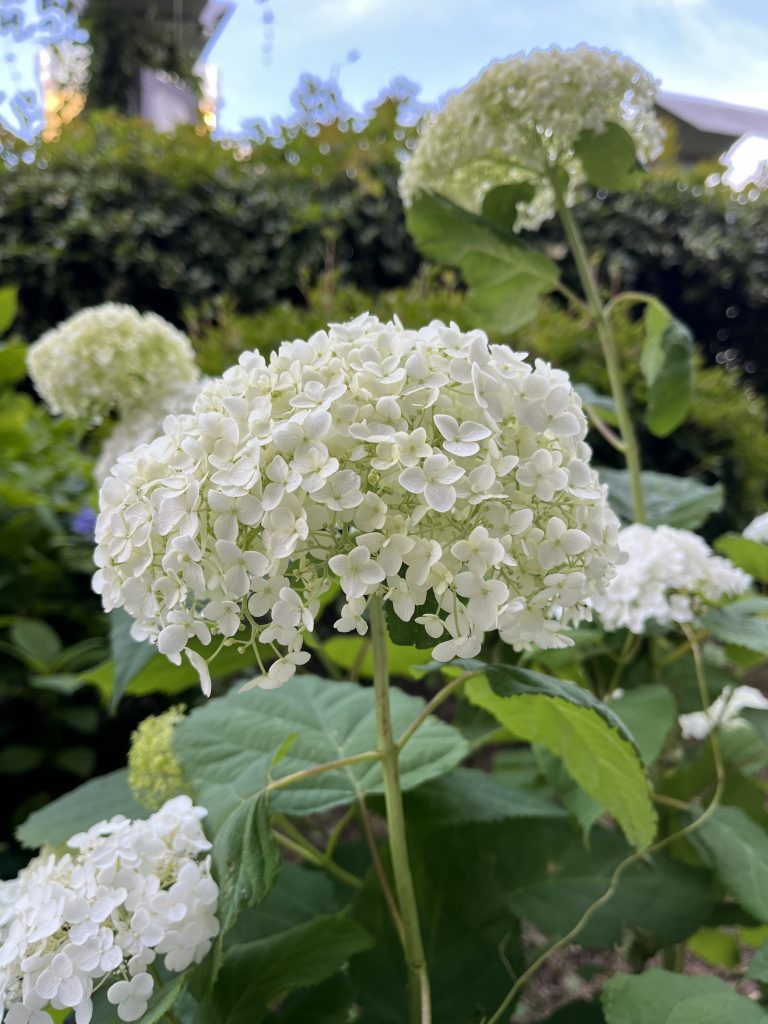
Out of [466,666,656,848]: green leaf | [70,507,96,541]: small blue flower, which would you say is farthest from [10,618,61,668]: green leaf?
[466,666,656,848]: green leaf

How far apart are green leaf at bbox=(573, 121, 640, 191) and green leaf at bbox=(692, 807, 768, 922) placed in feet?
2.37

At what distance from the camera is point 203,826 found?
631mm

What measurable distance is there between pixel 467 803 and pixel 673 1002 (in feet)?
0.80

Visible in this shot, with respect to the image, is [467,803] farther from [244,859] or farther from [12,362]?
[12,362]

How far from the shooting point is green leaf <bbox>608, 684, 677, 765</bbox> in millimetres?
757

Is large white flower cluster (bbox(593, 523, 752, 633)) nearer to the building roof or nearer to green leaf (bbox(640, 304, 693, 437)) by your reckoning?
green leaf (bbox(640, 304, 693, 437))

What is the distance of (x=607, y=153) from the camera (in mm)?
887

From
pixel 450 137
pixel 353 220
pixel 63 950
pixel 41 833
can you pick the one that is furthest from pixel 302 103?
pixel 63 950

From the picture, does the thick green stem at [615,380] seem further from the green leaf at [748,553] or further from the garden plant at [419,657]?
Answer: the green leaf at [748,553]

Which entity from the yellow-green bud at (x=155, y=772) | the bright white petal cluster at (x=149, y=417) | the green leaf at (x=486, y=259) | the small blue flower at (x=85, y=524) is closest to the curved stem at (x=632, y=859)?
the yellow-green bud at (x=155, y=772)

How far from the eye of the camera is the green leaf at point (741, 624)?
78 cm

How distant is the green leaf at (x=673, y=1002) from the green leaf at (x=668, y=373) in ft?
1.96

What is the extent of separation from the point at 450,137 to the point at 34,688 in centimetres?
111

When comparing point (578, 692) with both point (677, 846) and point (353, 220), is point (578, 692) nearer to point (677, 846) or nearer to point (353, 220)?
point (677, 846)
